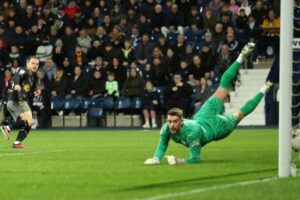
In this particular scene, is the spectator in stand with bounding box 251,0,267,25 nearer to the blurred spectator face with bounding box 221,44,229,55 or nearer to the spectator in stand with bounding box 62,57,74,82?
the blurred spectator face with bounding box 221,44,229,55

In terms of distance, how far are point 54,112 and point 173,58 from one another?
4.66 m

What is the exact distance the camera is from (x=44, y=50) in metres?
34.3

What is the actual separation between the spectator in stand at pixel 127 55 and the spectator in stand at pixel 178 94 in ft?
7.14

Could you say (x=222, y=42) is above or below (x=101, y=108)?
above

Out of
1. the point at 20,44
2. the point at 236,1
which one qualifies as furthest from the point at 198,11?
the point at 20,44

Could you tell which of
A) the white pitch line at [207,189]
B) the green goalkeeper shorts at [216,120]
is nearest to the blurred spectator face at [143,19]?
the green goalkeeper shorts at [216,120]

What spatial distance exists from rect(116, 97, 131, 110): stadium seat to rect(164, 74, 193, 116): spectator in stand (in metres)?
1.44

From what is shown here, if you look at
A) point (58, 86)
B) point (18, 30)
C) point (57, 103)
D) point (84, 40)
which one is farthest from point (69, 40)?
point (57, 103)

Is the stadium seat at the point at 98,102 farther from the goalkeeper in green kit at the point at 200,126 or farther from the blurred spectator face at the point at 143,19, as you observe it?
the goalkeeper in green kit at the point at 200,126

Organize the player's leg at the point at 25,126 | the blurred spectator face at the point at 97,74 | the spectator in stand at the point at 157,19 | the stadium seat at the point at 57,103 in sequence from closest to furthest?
the player's leg at the point at 25,126 < the blurred spectator face at the point at 97,74 < the stadium seat at the point at 57,103 < the spectator in stand at the point at 157,19

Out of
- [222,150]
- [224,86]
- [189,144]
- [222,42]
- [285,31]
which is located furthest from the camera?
[222,42]

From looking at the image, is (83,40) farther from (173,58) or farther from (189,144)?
(189,144)

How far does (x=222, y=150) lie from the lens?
18.8m

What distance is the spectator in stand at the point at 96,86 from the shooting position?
32.3 meters
